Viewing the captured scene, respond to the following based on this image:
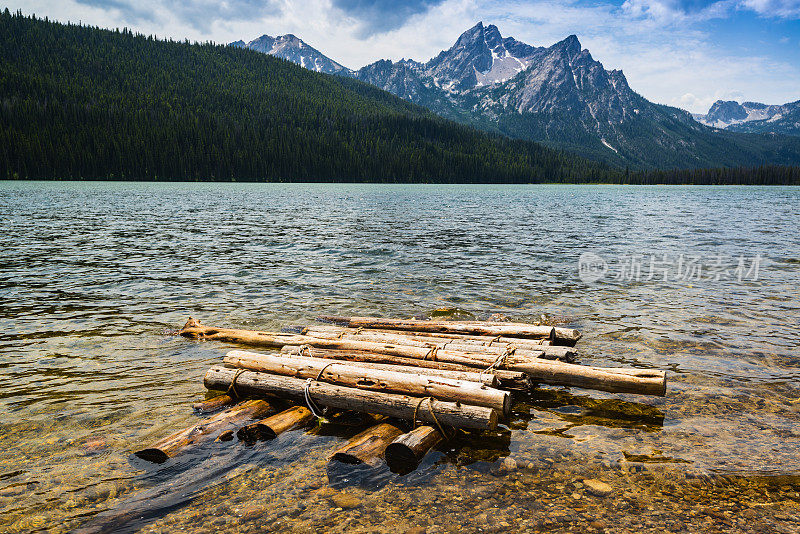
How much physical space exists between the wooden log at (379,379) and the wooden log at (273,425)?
81 cm

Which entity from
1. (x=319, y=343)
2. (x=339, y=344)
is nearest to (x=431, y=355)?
(x=339, y=344)

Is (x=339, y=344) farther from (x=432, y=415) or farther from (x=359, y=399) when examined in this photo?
(x=432, y=415)

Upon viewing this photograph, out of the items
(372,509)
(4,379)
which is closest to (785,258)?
(372,509)

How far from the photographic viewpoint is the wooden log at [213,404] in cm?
887

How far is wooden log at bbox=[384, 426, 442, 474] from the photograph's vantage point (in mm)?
6676

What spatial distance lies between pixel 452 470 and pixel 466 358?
9.92ft

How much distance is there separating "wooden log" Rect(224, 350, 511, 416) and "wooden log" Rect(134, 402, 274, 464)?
0.87 meters

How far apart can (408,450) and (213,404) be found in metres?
4.34

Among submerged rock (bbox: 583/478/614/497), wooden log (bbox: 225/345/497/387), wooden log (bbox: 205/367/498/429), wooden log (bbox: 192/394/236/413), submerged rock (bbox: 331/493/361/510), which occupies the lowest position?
wooden log (bbox: 192/394/236/413)

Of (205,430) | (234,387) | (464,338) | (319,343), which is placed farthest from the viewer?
(464,338)

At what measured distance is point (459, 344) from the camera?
1045cm

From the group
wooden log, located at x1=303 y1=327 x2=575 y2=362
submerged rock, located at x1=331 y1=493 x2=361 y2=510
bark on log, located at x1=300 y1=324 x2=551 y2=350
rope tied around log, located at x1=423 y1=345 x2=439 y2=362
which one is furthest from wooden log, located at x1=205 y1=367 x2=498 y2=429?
bark on log, located at x1=300 y1=324 x2=551 y2=350

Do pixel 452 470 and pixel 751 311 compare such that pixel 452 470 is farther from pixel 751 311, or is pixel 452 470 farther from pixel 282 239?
pixel 282 239

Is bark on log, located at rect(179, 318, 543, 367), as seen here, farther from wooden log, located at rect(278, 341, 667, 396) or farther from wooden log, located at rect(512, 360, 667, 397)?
wooden log, located at rect(512, 360, 667, 397)
